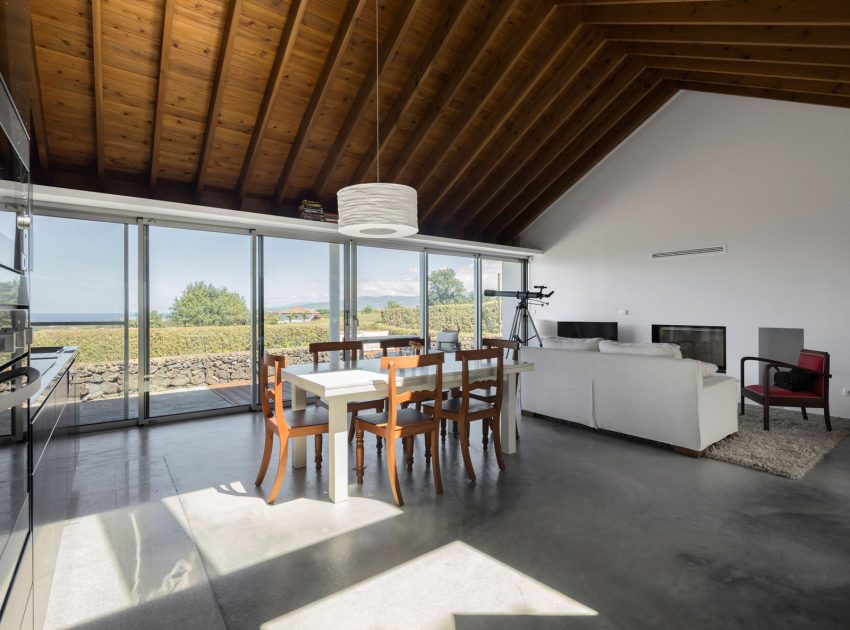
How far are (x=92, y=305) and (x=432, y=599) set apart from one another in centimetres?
441

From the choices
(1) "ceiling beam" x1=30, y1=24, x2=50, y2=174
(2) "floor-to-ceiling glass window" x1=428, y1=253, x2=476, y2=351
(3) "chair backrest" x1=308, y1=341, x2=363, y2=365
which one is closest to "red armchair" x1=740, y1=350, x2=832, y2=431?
(3) "chair backrest" x1=308, y1=341, x2=363, y2=365

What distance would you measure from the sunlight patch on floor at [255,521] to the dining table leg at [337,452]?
0.24 feet

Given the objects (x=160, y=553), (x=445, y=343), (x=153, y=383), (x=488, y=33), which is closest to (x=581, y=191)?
(x=488, y=33)

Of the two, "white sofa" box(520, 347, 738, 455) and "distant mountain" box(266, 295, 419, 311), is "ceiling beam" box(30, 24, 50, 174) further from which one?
"white sofa" box(520, 347, 738, 455)

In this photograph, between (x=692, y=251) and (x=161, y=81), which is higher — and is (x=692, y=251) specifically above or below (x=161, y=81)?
below

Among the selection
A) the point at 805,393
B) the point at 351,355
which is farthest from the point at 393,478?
the point at 805,393

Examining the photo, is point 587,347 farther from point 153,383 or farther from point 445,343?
point 153,383

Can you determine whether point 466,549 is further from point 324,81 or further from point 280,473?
point 324,81

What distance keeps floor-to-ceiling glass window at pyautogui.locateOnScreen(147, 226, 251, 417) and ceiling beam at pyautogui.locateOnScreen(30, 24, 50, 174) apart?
40.9 inches

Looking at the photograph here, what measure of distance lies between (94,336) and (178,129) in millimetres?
2192

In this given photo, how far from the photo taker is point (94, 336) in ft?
15.1

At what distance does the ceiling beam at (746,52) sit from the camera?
3932 mm

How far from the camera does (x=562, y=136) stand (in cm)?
643

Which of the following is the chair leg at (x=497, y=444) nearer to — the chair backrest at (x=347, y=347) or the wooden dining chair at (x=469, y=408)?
the wooden dining chair at (x=469, y=408)
